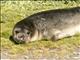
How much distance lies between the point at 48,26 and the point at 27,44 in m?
0.64

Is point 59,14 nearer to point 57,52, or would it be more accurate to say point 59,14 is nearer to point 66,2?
point 57,52

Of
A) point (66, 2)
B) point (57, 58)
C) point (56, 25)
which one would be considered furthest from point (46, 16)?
point (66, 2)

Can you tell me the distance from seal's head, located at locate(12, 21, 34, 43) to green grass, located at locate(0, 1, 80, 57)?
0.11 meters

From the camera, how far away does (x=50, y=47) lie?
6.97 m

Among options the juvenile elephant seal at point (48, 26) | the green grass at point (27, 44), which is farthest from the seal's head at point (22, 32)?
the green grass at point (27, 44)

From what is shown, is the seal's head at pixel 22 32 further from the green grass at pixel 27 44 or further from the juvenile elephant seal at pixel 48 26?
the green grass at pixel 27 44

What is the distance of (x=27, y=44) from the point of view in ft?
23.2

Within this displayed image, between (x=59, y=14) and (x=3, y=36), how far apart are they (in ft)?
4.27

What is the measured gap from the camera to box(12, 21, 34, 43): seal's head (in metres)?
7.07

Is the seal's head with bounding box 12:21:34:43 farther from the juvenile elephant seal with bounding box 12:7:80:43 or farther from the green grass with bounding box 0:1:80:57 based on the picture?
the green grass with bounding box 0:1:80:57

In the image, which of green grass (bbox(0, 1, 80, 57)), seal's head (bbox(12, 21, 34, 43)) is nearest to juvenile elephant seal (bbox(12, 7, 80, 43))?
seal's head (bbox(12, 21, 34, 43))

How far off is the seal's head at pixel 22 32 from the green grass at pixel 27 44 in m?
0.11

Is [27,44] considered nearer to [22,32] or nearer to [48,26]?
[22,32]

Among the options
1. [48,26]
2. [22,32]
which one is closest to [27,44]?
[22,32]
